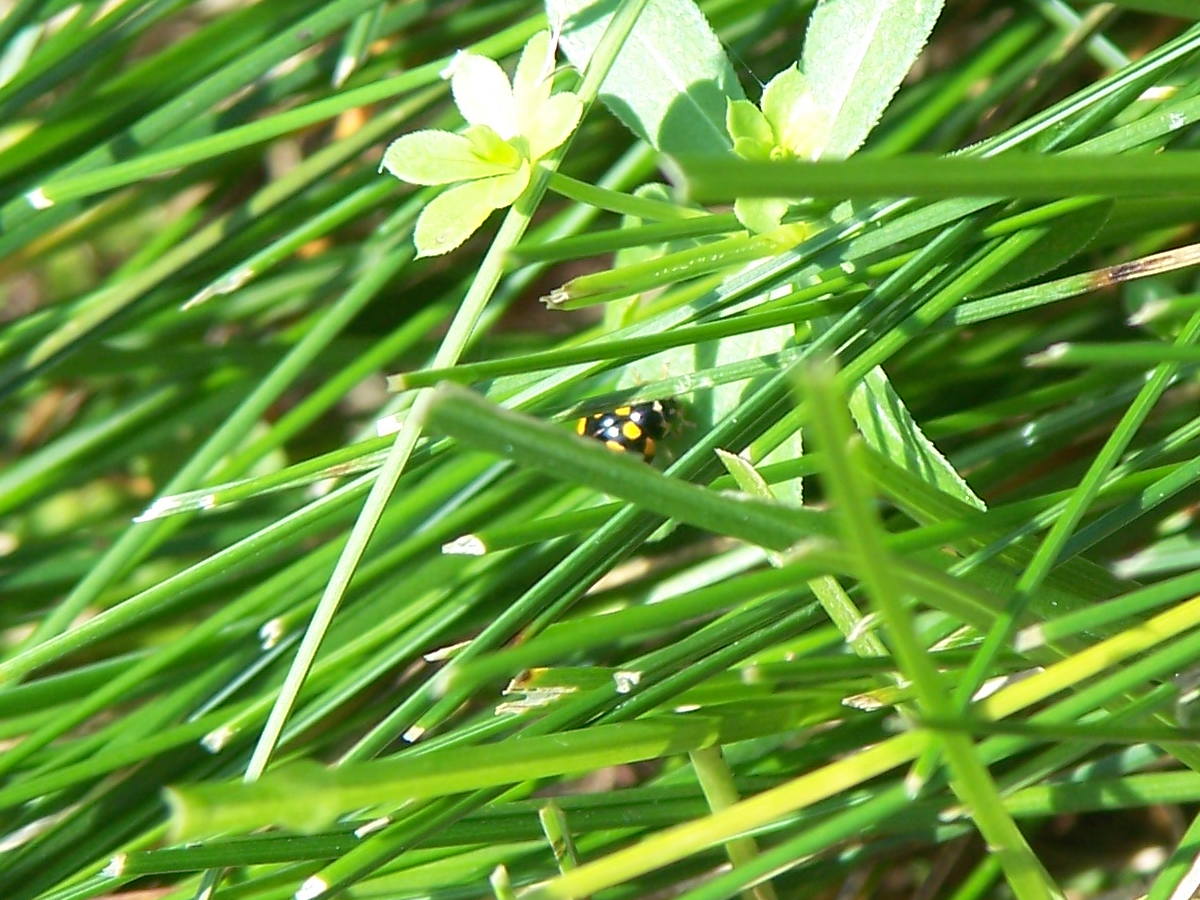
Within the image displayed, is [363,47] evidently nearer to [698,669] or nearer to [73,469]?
[73,469]

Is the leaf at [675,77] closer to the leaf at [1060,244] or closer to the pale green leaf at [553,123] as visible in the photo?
the pale green leaf at [553,123]

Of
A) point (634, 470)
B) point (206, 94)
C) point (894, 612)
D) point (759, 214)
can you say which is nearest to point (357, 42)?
point (206, 94)

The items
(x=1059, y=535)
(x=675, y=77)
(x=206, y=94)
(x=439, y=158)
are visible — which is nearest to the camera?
(x=1059, y=535)

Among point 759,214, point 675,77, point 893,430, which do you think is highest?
point 675,77

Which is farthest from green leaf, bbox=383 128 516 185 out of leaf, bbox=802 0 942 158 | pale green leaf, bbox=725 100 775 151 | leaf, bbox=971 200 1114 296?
leaf, bbox=971 200 1114 296

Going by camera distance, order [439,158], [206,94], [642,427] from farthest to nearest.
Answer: [642,427], [206,94], [439,158]

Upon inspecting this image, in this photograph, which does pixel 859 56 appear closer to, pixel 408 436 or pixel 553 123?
pixel 553 123

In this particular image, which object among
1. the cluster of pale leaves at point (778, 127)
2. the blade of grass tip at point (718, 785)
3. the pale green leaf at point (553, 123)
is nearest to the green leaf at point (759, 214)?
the cluster of pale leaves at point (778, 127)
